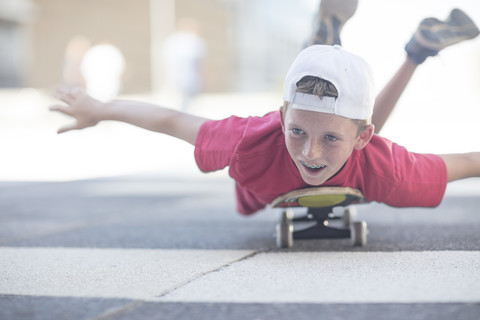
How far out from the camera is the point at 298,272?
83.9 inches

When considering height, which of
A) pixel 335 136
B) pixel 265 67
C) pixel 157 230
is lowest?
pixel 157 230

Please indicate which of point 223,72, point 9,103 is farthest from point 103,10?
point 9,103

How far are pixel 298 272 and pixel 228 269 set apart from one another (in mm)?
243

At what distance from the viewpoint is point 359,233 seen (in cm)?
265

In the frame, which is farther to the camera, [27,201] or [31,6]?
[31,6]

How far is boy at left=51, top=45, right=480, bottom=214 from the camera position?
2205 millimetres

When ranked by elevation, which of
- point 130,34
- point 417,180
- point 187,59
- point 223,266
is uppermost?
point 130,34

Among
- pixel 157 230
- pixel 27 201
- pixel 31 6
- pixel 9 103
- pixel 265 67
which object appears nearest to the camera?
pixel 157 230

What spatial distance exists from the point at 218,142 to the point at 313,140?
18.4 inches

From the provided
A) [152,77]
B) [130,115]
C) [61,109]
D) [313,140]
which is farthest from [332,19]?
[152,77]

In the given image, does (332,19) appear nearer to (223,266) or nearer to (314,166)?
(314,166)

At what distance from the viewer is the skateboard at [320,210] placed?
247 centimetres

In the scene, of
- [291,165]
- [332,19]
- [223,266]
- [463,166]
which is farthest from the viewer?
[332,19]

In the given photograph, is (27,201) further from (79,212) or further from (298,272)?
(298,272)
